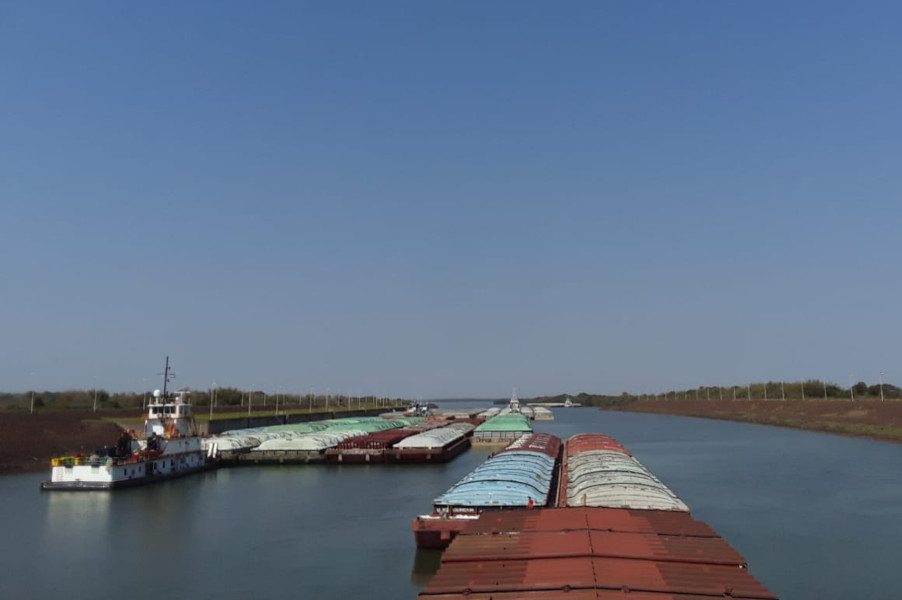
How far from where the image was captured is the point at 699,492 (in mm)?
43750

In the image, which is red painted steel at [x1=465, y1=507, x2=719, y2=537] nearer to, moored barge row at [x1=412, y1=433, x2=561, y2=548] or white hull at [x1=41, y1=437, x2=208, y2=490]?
moored barge row at [x1=412, y1=433, x2=561, y2=548]

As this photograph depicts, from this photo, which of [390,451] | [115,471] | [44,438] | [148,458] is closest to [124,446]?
[148,458]

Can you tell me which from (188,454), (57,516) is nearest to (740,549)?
(57,516)

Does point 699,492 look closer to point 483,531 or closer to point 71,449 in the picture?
point 483,531

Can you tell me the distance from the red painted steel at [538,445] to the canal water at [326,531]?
5.09 meters

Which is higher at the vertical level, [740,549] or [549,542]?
[549,542]

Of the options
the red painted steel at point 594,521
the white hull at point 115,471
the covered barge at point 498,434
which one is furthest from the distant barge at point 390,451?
the red painted steel at point 594,521

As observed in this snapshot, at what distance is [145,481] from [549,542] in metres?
37.9

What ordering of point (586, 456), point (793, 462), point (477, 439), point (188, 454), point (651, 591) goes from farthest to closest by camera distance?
point (477, 439) < point (793, 462) < point (188, 454) < point (586, 456) < point (651, 591)

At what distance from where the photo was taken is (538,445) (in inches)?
2120

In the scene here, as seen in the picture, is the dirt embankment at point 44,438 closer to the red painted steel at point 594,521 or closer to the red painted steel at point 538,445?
the red painted steel at point 538,445

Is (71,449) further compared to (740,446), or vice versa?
(740,446)

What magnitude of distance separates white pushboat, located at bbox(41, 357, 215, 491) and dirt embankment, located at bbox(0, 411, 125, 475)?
273 inches

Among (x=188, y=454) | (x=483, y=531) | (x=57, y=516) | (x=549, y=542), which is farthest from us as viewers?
(x=188, y=454)
